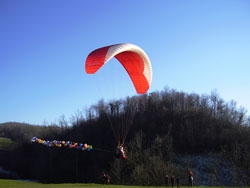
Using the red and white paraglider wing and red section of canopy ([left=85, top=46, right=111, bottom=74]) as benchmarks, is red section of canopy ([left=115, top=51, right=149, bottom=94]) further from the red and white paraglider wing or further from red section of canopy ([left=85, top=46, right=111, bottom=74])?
red section of canopy ([left=85, top=46, right=111, bottom=74])

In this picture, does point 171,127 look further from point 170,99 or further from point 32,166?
point 32,166

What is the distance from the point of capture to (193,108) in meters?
46.7

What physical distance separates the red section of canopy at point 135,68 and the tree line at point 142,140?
612 inches

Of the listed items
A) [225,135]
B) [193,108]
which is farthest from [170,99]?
[225,135]

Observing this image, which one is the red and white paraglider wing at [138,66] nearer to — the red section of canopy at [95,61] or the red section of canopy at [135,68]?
the red section of canopy at [135,68]

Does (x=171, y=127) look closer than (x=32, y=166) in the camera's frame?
Yes

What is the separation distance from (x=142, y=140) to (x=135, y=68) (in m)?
32.6

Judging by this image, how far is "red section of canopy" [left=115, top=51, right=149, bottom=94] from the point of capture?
13.0 m

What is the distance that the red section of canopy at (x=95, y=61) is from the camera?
10469 mm

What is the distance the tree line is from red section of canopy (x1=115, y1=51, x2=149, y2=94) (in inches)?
612

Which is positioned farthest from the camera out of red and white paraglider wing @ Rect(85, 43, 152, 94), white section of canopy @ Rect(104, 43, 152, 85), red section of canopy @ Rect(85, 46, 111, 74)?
red and white paraglider wing @ Rect(85, 43, 152, 94)

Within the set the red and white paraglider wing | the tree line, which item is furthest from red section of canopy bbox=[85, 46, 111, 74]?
the tree line

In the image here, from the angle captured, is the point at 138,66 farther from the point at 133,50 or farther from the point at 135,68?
the point at 133,50

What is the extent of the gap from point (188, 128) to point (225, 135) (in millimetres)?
7165
